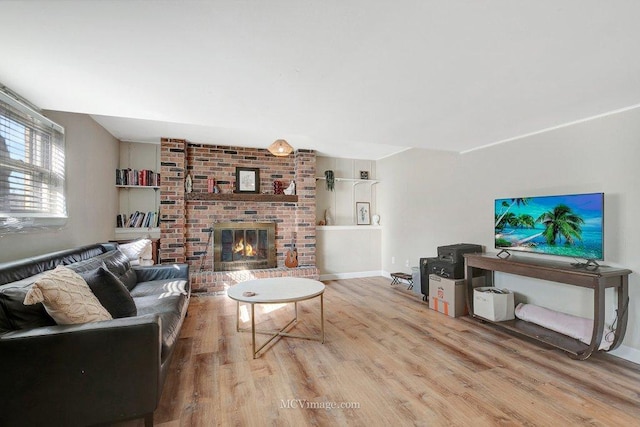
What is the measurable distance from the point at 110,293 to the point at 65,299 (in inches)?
15.6

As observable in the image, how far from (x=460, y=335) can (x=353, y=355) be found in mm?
1159

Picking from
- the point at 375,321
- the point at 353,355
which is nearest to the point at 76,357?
the point at 353,355

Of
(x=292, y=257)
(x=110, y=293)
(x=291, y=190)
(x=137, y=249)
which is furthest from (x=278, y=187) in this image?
(x=110, y=293)

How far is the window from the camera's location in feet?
6.45

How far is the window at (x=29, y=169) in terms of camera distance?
1.97 meters

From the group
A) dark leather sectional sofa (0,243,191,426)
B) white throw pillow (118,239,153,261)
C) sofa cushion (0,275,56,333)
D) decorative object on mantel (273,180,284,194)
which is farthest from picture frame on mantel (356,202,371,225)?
sofa cushion (0,275,56,333)

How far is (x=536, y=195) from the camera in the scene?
9.53 feet

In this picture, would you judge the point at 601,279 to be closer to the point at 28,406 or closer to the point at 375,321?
the point at 375,321

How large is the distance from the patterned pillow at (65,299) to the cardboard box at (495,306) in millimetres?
3258

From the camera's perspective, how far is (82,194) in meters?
3.05

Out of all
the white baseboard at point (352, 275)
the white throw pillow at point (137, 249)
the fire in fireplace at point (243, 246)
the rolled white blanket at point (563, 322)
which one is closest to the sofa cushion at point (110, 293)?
the white throw pillow at point (137, 249)

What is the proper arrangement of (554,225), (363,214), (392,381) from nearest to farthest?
(392,381) → (554,225) → (363,214)

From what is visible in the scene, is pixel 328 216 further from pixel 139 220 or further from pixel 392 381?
pixel 392 381

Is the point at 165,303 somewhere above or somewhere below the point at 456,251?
below
